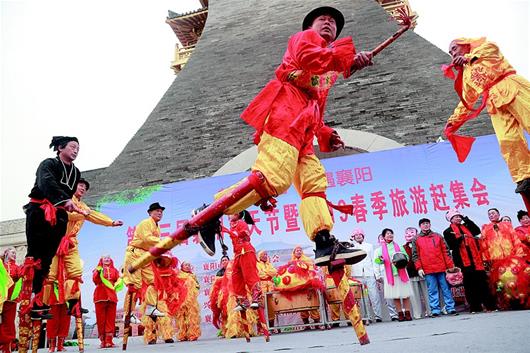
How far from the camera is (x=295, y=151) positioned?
2.37m

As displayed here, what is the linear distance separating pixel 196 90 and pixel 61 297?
8008mm

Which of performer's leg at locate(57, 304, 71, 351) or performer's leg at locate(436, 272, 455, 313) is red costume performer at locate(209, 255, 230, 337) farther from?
performer's leg at locate(436, 272, 455, 313)

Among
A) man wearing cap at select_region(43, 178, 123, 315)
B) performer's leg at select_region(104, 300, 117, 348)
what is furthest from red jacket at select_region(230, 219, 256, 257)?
performer's leg at select_region(104, 300, 117, 348)

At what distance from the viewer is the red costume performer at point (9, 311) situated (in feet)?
18.2

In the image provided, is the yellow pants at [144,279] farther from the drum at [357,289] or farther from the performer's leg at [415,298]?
the performer's leg at [415,298]

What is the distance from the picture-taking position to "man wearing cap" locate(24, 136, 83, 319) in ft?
11.0

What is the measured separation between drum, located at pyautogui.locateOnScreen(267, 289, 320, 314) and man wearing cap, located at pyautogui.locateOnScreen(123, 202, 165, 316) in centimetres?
174

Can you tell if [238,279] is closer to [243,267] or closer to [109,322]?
[243,267]

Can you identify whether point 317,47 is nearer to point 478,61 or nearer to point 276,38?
point 478,61

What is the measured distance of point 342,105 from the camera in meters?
10.6

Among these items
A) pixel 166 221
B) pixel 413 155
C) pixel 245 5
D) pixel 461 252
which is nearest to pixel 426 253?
pixel 461 252

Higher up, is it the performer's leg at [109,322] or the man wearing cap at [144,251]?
the man wearing cap at [144,251]

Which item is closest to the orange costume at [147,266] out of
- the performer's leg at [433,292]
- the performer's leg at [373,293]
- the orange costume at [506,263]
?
the performer's leg at [373,293]

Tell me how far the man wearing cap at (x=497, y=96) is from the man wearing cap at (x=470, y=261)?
3.24 m
